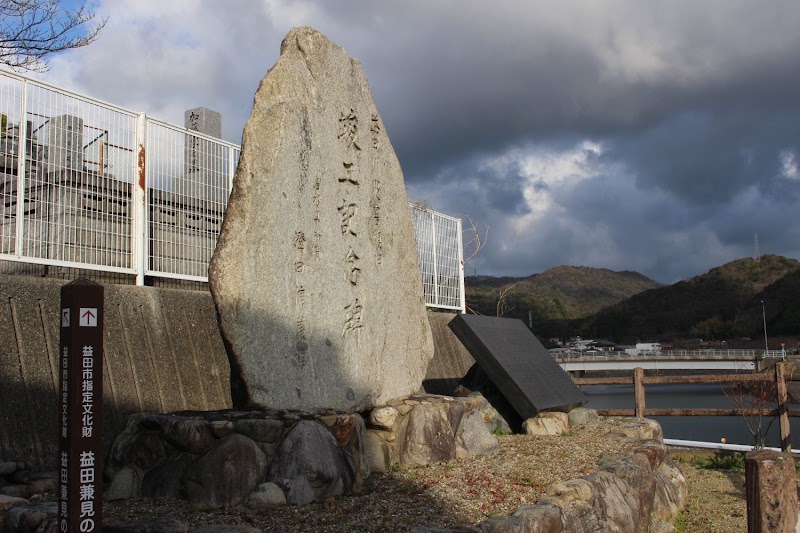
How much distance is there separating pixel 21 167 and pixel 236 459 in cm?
301

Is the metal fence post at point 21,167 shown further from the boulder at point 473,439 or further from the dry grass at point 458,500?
the boulder at point 473,439

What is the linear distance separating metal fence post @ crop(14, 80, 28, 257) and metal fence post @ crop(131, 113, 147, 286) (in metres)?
1.05

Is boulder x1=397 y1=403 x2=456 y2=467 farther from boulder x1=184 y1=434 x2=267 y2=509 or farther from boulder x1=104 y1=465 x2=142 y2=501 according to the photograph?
boulder x1=104 y1=465 x2=142 y2=501

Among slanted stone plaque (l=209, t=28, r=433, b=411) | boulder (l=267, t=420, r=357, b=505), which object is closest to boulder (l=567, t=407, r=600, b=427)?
slanted stone plaque (l=209, t=28, r=433, b=411)

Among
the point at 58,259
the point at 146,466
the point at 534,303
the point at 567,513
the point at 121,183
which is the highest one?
the point at 534,303

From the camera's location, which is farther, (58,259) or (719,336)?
(719,336)

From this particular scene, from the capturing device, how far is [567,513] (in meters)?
4.46

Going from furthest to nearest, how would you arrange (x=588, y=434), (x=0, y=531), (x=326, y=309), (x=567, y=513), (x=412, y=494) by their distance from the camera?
(x=588, y=434) → (x=326, y=309) → (x=412, y=494) → (x=567, y=513) → (x=0, y=531)

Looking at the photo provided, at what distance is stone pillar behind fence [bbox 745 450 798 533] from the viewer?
3.90 m

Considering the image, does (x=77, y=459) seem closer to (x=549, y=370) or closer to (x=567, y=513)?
(x=567, y=513)

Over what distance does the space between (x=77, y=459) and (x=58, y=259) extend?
3.40 metres

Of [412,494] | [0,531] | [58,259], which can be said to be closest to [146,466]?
[0,531]

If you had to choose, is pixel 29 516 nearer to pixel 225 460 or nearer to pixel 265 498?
pixel 225 460

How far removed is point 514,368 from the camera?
7.75m
